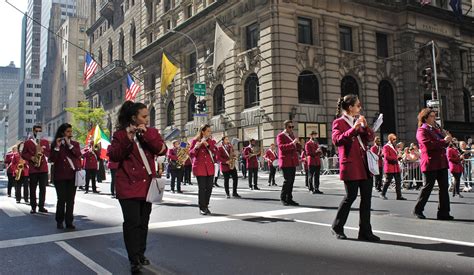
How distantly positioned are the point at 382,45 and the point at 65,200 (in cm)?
3223

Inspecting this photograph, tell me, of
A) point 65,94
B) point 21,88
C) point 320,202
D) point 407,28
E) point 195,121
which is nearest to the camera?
point 320,202

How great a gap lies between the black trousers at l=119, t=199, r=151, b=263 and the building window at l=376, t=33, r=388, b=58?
33.2 meters

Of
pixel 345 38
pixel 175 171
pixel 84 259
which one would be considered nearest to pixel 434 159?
pixel 84 259

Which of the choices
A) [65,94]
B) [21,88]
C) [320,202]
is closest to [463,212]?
[320,202]

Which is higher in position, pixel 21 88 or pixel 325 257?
pixel 21 88

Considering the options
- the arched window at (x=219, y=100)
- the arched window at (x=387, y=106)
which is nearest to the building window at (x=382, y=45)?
the arched window at (x=387, y=106)

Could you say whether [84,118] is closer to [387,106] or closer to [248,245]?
[387,106]

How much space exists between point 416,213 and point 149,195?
5.66 m

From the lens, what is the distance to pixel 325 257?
5.25 metres

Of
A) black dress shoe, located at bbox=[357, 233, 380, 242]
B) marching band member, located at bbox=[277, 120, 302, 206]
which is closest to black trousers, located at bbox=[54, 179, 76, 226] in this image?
marching band member, located at bbox=[277, 120, 302, 206]

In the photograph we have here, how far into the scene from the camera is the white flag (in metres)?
27.7

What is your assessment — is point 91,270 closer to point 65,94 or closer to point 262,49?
point 262,49

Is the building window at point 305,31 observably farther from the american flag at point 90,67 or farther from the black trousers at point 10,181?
the black trousers at point 10,181

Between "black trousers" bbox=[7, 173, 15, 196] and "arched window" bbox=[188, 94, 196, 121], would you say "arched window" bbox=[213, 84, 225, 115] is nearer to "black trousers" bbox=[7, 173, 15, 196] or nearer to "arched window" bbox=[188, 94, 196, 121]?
A: "arched window" bbox=[188, 94, 196, 121]
